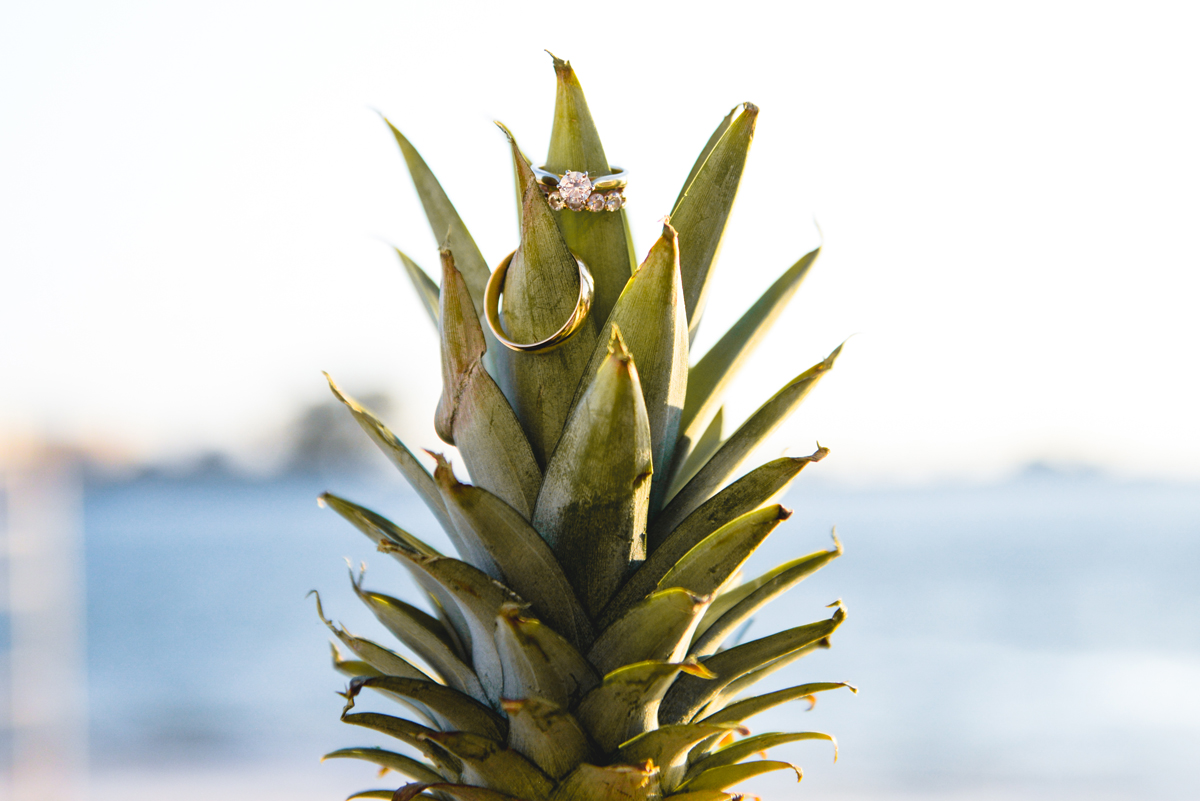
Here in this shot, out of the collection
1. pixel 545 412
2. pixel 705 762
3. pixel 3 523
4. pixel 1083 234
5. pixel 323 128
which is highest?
pixel 323 128

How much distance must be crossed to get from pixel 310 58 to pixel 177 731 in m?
3.20

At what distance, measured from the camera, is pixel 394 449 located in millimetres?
734

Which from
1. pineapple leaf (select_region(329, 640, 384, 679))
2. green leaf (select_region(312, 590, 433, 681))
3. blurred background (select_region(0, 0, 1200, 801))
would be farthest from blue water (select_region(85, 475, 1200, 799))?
green leaf (select_region(312, 590, 433, 681))

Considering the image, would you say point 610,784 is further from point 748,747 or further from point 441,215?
point 441,215

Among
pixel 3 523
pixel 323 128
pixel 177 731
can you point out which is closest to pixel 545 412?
pixel 323 128

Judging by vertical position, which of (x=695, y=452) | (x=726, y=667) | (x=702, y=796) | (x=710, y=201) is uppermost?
(x=710, y=201)

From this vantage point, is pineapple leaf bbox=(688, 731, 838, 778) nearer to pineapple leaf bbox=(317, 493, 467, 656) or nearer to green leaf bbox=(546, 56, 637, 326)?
pineapple leaf bbox=(317, 493, 467, 656)

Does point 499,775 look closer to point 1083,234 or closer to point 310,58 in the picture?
point 310,58

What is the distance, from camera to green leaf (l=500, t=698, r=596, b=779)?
623 millimetres

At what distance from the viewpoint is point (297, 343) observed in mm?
2549

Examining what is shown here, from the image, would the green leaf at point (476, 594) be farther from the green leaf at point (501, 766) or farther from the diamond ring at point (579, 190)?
the diamond ring at point (579, 190)

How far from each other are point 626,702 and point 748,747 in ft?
0.62

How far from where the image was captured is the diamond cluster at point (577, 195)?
69 centimetres

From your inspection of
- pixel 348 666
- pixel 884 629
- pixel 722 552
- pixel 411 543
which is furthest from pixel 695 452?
pixel 884 629
